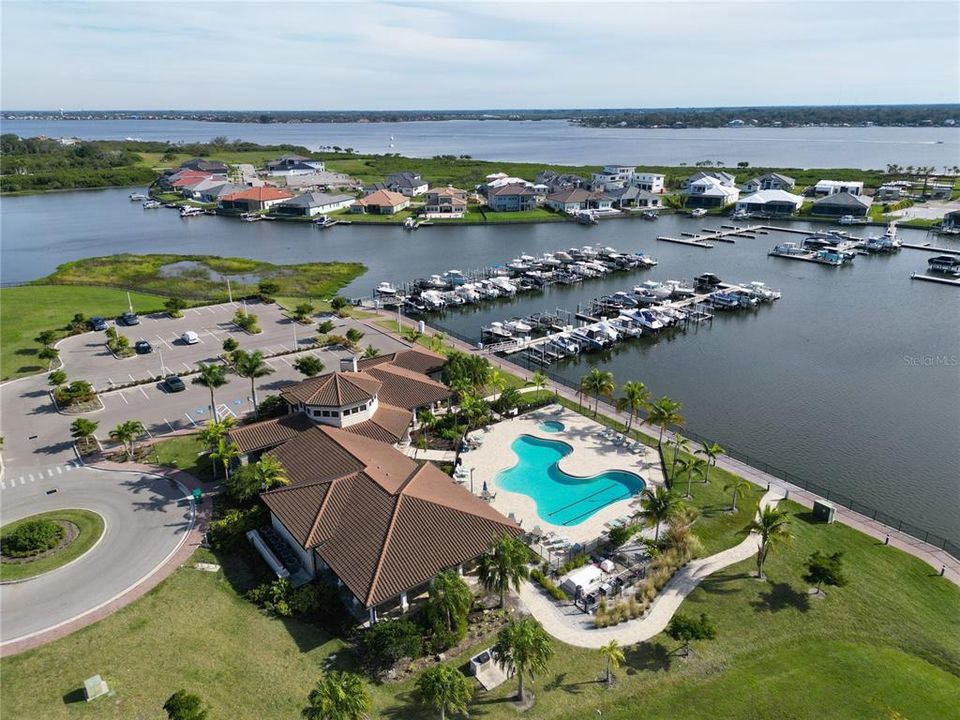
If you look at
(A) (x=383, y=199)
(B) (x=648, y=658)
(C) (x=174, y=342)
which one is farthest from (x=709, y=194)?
(B) (x=648, y=658)


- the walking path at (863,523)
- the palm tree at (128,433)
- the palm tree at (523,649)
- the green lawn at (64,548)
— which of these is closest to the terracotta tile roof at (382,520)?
the palm tree at (523,649)

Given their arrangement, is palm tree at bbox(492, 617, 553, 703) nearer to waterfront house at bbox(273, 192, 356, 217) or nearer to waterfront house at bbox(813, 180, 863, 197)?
waterfront house at bbox(273, 192, 356, 217)

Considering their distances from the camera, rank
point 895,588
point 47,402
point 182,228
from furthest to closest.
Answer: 1. point 182,228
2. point 47,402
3. point 895,588

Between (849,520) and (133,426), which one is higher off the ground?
(133,426)

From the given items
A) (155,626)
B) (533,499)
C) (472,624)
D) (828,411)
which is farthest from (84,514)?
(828,411)

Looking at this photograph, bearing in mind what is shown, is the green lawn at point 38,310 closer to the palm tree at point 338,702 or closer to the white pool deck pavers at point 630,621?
the palm tree at point 338,702

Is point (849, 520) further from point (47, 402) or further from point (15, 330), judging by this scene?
point (15, 330)
